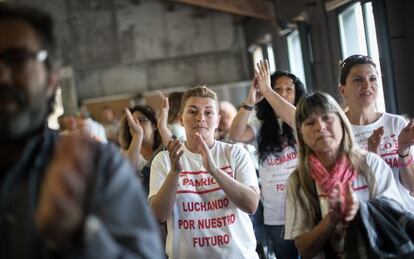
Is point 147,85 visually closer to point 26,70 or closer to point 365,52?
point 365,52

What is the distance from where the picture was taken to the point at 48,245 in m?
1.13

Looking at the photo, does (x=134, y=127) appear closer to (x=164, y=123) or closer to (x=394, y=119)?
(x=164, y=123)

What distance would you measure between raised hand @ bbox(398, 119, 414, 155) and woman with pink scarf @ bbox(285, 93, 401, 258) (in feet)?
1.71

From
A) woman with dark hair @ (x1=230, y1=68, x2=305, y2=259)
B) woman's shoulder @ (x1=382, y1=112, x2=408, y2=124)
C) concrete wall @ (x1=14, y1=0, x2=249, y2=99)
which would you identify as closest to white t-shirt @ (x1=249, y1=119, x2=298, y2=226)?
woman with dark hair @ (x1=230, y1=68, x2=305, y2=259)

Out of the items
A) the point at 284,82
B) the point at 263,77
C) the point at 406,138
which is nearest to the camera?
the point at 406,138

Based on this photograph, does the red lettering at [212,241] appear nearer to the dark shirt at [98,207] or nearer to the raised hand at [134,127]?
the dark shirt at [98,207]

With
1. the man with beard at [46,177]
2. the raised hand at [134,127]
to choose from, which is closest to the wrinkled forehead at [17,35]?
the man with beard at [46,177]

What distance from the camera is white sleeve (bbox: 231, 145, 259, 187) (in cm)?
260

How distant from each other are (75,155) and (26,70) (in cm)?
24

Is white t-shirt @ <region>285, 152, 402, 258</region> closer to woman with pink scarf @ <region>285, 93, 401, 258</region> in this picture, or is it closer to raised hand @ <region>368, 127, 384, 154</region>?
woman with pink scarf @ <region>285, 93, 401, 258</region>

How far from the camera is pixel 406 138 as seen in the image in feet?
8.49

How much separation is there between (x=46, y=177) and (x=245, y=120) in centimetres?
281

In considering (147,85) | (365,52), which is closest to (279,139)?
(365,52)

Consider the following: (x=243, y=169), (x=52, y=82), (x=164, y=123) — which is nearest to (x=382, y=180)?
(x=243, y=169)
